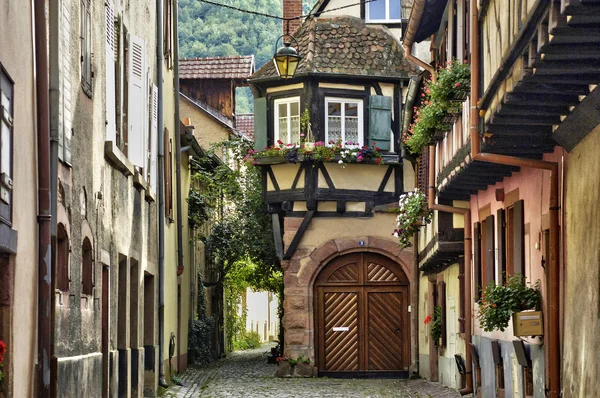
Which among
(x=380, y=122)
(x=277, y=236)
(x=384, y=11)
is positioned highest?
(x=384, y=11)

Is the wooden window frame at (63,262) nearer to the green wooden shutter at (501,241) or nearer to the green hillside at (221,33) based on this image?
the green wooden shutter at (501,241)

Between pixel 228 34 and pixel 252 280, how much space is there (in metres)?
47.1

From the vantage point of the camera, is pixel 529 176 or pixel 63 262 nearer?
pixel 63 262

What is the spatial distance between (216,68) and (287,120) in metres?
9.95

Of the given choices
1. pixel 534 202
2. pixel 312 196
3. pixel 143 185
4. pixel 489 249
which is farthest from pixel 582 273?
pixel 312 196

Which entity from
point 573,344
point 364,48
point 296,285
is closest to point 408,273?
point 296,285

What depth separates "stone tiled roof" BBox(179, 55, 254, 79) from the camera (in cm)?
3441

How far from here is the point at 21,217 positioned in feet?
29.1

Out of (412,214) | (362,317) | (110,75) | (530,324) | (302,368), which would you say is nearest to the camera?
(530,324)

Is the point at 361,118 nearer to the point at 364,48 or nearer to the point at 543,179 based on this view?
the point at 364,48

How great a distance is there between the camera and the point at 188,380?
22188 mm

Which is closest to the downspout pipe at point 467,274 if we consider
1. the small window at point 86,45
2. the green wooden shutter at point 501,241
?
the green wooden shutter at point 501,241

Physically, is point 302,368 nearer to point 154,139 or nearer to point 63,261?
point 154,139

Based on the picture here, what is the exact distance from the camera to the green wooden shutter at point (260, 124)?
2531 cm
